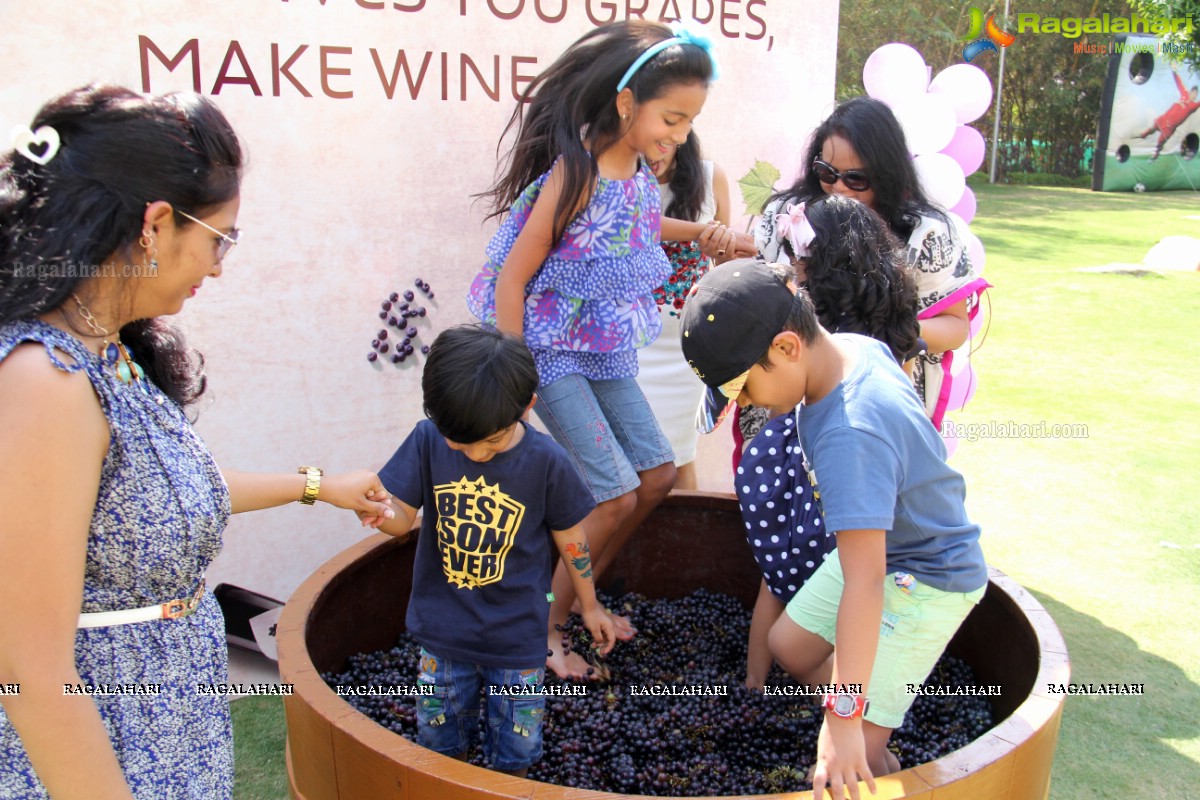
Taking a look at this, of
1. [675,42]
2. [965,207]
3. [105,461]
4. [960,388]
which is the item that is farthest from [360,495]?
[965,207]

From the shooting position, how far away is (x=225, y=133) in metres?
1.35

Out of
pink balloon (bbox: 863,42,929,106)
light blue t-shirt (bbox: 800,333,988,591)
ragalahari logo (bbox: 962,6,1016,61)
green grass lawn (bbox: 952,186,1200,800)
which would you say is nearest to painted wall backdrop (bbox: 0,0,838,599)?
Result: pink balloon (bbox: 863,42,929,106)

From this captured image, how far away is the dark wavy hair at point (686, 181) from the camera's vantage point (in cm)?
305

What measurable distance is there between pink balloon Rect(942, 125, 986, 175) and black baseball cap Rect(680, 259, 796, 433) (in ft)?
6.76

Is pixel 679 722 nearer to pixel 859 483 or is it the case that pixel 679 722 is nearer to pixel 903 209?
pixel 859 483

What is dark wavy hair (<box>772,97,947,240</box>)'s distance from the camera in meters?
2.63

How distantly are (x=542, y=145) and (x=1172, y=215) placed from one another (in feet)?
54.8

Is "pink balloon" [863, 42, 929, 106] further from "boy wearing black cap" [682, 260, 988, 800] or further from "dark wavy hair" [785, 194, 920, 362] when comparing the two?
"boy wearing black cap" [682, 260, 988, 800]

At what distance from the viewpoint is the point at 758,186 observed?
3.64 m

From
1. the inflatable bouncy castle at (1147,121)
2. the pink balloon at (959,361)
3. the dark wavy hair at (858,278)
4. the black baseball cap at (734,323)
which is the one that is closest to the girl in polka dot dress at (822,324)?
the dark wavy hair at (858,278)

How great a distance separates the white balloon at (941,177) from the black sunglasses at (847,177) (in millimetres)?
641

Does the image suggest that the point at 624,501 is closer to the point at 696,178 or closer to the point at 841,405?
the point at 841,405

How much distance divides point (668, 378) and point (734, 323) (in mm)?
1633

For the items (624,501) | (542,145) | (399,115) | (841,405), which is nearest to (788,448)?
(624,501)
